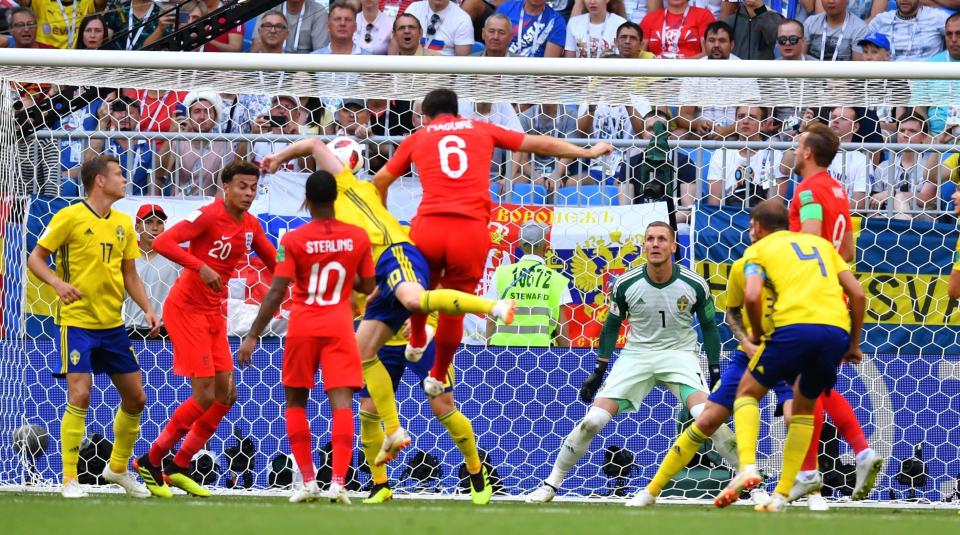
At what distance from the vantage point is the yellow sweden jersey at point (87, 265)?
28.0 feet

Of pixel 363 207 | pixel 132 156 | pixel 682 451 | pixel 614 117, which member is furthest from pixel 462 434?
pixel 132 156

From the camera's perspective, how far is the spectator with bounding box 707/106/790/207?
1023cm

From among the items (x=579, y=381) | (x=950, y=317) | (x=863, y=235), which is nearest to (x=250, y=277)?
(x=579, y=381)

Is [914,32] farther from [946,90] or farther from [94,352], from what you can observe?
[94,352]

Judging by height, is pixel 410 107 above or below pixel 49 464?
above

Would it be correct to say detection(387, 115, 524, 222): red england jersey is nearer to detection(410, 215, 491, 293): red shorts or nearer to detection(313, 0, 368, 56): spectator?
detection(410, 215, 491, 293): red shorts

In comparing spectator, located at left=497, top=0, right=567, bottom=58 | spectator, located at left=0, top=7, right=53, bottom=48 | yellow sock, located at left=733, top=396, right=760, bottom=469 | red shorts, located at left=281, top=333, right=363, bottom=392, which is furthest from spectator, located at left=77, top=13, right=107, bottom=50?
yellow sock, located at left=733, top=396, right=760, bottom=469

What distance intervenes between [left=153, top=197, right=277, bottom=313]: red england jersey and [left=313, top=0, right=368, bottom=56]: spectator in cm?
435

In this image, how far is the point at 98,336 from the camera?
337 inches

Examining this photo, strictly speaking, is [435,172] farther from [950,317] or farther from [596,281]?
[950,317]

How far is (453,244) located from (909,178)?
4282 mm

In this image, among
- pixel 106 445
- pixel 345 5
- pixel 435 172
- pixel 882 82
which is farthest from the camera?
pixel 345 5

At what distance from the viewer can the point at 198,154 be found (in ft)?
34.7

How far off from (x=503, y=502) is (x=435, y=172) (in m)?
2.41
